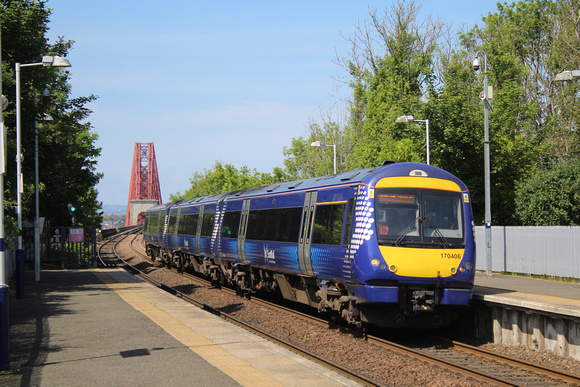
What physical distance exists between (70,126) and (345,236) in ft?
88.0

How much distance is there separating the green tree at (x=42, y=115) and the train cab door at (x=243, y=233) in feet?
33.4

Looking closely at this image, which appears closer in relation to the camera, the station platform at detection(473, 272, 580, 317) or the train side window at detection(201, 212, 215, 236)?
the station platform at detection(473, 272, 580, 317)

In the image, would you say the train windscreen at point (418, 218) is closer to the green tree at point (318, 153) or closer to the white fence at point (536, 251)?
the white fence at point (536, 251)

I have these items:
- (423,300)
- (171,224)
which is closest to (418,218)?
(423,300)

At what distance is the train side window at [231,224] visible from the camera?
20812 mm

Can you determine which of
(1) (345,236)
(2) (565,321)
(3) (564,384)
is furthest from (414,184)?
(3) (564,384)

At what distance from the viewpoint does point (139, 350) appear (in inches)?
431

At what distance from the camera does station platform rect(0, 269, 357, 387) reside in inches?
351

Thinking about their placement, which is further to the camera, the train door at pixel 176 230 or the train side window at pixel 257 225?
the train door at pixel 176 230

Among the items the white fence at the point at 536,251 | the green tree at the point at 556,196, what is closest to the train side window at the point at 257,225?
the white fence at the point at 536,251

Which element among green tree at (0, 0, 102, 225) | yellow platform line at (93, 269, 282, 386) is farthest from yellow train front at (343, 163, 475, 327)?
green tree at (0, 0, 102, 225)

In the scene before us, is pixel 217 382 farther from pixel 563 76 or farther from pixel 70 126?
pixel 70 126

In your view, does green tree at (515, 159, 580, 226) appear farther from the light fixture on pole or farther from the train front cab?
the train front cab

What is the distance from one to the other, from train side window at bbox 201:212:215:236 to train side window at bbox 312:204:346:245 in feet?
32.4
